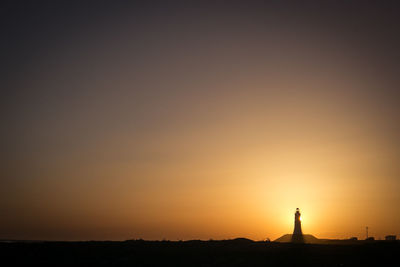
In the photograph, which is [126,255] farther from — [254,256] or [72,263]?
[254,256]

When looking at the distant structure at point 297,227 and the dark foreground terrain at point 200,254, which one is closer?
the dark foreground terrain at point 200,254

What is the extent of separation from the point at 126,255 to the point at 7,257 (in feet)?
51.6

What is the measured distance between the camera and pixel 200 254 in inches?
1799

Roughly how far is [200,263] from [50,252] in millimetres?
21384

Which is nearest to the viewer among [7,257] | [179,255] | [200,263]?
[200,263]

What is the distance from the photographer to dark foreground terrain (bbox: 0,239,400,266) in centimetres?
3938

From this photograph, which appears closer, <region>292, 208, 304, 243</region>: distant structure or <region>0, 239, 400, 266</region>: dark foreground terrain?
<region>0, 239, 400, 266</region>: dark foreground terrain

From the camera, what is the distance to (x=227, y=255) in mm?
44125

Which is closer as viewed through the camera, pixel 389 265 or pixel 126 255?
pixel 389 265

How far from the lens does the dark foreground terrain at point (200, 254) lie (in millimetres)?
39375

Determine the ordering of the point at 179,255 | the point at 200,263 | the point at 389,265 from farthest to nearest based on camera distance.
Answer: the point at 179,255
the point at 200,263
the point at 389,265

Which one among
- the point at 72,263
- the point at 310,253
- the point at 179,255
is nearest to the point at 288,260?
the point at 310,253

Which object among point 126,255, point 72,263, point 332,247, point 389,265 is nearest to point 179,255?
point 126,255

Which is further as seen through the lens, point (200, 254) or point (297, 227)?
point (297, 227)
